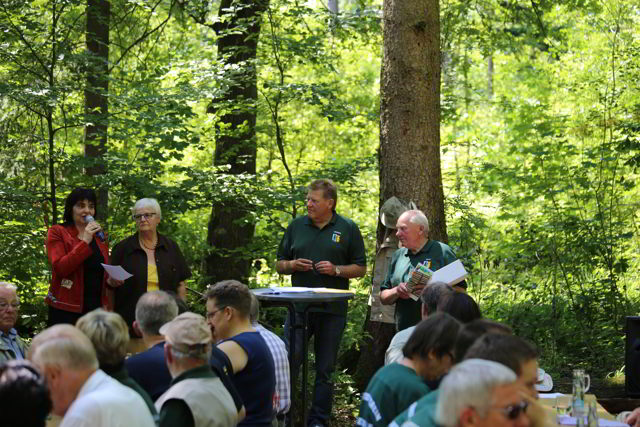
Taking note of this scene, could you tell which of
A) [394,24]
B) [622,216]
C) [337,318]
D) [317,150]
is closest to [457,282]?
[337,318]

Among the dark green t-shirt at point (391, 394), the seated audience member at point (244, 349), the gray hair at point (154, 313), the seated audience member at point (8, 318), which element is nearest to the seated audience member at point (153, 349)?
the gray hair at point (154, 313)

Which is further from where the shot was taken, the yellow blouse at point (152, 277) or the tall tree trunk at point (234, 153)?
the tall tree trunk at point (234, 153)

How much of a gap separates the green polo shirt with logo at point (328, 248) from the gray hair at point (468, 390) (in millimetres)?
4400

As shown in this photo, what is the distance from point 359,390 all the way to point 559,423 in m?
4.06

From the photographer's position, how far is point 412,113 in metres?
8.18

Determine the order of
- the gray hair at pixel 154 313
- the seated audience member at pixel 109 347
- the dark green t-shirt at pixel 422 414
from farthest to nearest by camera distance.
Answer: the gray hair at pixel 154 313 < the seated audience member at pixel 109 347 < the dark green t-shirt at pixel 422 414

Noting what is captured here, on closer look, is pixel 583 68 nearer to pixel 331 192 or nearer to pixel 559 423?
pixel 331 192

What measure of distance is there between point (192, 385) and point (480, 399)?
1.50 meters

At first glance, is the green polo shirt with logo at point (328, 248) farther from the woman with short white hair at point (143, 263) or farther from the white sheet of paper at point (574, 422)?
the white sheet of paper at point (574, 422)

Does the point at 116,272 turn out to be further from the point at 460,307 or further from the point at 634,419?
the point at 634,419

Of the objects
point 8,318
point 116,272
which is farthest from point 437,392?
point 116,272

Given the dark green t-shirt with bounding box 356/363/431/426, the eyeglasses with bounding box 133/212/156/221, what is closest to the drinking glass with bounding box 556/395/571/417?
the dark green t-shirt with bounding box 356/363/431/426

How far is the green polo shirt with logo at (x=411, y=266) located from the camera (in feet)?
22.1

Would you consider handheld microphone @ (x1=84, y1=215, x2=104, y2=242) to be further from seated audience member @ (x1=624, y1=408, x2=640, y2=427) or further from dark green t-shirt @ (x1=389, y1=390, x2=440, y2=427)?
seated audience member @ (x1=624, y1=408, x2=640, y2=427)
